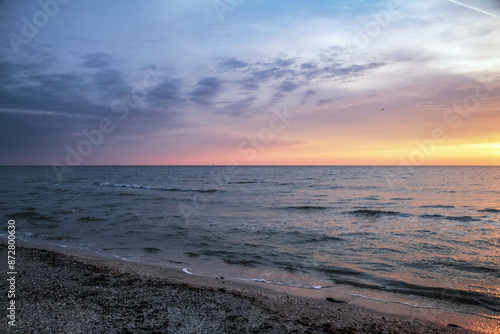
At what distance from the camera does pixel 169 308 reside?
646 centimetres

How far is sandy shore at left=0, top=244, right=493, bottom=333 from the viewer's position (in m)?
5.64

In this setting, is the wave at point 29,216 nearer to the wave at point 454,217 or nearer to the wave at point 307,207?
the wave at point 307,207

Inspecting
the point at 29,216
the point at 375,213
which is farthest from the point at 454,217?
the point at 29,216

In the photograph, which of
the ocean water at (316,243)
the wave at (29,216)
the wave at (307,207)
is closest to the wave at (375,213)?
the ocean water at (316,243)

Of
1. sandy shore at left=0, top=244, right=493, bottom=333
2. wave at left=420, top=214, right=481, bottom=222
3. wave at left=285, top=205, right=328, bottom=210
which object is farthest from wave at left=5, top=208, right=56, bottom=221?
wave at left=420, top=214, right=481, bottom=222

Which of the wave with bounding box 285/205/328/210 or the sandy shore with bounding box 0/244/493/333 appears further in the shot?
the wave with bounding box 285/205/328/210

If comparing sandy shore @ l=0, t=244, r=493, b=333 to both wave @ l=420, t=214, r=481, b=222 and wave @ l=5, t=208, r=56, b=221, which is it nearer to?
wave @ l=5, t=208, r=56, b=221

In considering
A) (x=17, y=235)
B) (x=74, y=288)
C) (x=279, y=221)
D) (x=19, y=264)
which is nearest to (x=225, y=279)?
(x=74, y=288)

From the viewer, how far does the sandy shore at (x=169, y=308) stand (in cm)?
564

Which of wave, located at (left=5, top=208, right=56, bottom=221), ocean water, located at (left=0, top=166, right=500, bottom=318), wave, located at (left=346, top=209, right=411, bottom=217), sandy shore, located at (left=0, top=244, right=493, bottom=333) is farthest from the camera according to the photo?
wave, located at (left=346, top=209, right=411, bottom=217)

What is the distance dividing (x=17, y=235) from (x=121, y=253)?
7.41 m

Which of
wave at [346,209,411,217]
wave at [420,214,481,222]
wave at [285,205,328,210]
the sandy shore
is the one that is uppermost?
the sandy shore

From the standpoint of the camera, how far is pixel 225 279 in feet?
30.7

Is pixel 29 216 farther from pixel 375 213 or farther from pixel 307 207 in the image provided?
pixel 375 213
